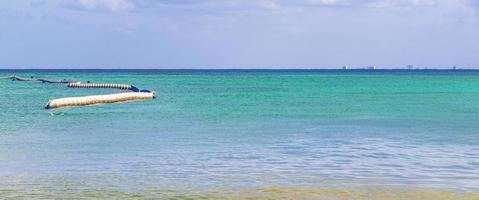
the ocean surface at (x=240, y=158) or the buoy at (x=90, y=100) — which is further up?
the ocean surface at (x=240, y=158)

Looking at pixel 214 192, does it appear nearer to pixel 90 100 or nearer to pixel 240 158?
pixel 240 158

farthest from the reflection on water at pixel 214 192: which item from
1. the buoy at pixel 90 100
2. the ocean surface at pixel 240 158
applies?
the buoy at pixel 90 100

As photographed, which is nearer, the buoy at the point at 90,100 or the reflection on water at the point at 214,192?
the reflection on water at the point at 214,192

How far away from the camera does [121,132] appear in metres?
32.2

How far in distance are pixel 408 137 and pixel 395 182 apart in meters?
11.8

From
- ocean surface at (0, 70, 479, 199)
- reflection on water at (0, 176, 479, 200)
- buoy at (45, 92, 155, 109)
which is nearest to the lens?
reflection on water at (0, 176, 479, 200)

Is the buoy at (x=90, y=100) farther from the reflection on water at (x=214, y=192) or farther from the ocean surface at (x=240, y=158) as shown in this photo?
the reflection on water at (x=214, y=192)

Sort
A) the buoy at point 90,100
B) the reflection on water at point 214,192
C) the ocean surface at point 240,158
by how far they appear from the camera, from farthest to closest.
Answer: the buoy at point 90,100
the ocean surface at point 240,158
the reflection on water at point 214,192

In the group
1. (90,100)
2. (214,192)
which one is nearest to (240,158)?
(214,192)

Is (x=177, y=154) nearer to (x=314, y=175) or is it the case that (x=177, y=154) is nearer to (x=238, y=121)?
(x=314, y=175)

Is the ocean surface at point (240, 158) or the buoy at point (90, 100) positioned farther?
the buoy at point (90, 100)

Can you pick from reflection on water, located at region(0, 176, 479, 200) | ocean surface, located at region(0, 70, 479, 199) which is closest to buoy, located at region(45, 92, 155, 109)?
ocean surface, located at region(0, 70, 479, 199)

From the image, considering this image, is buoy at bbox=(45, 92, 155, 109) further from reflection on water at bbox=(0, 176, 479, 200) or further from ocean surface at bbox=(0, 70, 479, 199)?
reflection on water at bbox=(0, 176, 479, 200)

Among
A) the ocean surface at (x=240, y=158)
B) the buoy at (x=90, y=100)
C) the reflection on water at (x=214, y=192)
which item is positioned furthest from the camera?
the buoy at (x=90, y=100)
